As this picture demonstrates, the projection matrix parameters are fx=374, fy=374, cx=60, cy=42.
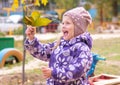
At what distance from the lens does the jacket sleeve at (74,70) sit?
2658 mm

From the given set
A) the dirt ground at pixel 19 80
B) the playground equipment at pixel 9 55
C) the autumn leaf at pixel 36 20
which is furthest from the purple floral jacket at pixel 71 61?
the playground equipment at pixel 9 55

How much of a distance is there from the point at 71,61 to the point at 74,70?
0.11 m

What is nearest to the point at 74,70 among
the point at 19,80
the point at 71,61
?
the point at 71,61

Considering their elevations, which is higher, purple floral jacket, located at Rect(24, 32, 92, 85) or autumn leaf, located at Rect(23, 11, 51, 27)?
autumn leaf, located at Rect(23, 11, 51, 27)

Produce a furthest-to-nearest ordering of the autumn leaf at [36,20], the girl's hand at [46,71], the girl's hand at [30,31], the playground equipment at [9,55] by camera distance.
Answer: the playground equipment at [9,55] < the autumn leaf at [36,20] < the girl's hand at [30,31] < the girl's hand at [46,71]

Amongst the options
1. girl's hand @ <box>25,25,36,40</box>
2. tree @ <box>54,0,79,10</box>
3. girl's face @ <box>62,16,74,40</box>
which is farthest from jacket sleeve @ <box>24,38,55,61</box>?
tree @ <box>54,0,79,10</box>

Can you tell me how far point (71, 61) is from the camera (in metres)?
2.75

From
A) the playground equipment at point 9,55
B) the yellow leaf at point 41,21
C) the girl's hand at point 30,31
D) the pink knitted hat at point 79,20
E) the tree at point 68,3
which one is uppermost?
the pink knitted hat at point 79,20

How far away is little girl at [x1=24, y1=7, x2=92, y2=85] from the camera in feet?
8.75

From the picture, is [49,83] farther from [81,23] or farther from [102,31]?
[102,31]

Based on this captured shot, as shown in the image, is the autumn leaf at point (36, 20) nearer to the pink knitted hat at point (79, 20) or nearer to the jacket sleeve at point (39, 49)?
the jacket sleeve at point (39, 49)

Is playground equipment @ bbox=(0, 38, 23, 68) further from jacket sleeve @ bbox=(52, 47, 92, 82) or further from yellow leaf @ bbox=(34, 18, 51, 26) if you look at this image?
jacket sleeve @ bbox=(52, 47, 92, 82)

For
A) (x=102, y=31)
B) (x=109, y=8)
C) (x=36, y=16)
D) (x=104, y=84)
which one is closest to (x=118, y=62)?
(x=104, y=84)

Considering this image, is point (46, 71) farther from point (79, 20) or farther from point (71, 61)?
point (79, 20)
